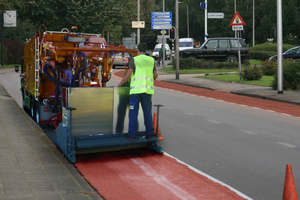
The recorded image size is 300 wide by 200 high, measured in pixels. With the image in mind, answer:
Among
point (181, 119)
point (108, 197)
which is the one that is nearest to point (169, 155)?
point (108, 197)

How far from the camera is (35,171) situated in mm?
7078

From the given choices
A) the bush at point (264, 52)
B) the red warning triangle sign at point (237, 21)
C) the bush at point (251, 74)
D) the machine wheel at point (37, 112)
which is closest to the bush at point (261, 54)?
the bush at point (264, 52)

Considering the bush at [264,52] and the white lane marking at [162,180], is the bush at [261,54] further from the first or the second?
the white lane marking at [162,180]

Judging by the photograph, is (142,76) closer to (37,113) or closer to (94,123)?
(94,123)

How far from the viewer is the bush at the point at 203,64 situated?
3475 cm

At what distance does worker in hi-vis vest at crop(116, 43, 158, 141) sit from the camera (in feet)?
27.9

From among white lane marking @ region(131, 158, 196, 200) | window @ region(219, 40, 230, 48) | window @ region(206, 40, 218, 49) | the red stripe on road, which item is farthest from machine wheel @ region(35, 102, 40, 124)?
window @ region(219, 40, 230, 48)

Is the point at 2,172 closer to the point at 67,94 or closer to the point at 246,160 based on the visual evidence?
the point at 67,94

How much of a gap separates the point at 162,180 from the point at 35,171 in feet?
5.75

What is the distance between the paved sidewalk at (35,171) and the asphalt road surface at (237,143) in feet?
6.25

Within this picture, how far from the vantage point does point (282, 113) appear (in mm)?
13914

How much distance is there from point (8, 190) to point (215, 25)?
271 ft

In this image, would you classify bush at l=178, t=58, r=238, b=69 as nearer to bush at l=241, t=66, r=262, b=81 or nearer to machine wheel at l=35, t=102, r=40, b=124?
bush at l=241, t=66, r=262, b=81

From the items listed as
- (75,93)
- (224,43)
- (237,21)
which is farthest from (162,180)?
(224,43)
